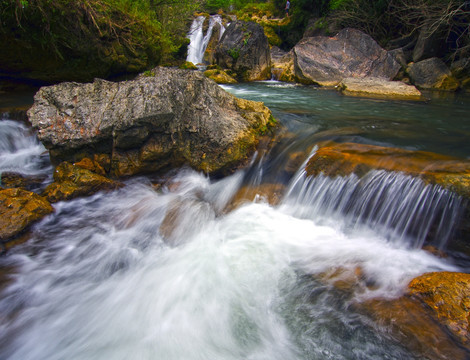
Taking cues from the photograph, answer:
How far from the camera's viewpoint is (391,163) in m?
4.13

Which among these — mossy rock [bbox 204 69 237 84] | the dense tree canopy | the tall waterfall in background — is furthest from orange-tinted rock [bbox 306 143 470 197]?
the tall waterfall in background

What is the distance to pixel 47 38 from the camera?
6.16 meters

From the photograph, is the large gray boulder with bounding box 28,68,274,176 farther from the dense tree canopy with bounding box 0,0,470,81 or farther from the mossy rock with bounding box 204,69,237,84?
the mossy rock with bounding box 204,69,237,84

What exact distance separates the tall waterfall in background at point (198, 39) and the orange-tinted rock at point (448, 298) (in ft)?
62.7

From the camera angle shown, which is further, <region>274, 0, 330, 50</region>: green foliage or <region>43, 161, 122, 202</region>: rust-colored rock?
<region>274, 0, 330, 50</region>: green foliage

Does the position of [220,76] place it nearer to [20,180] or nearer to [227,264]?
[20,180]

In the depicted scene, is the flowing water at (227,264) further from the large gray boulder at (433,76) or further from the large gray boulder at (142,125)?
the large gray boulder at (433,76)

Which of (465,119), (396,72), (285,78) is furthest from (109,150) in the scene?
(396,72)

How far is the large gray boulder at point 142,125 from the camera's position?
4543 mm

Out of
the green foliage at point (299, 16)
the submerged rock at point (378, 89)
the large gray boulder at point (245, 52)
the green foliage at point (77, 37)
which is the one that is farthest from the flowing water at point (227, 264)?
the green foliage at point (299, 16)

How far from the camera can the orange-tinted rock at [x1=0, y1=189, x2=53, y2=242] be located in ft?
11.4

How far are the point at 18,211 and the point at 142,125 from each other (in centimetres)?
212

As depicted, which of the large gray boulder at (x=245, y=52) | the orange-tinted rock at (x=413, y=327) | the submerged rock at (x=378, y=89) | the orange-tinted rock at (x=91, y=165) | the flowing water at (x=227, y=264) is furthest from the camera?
the large gray boulder at (x=245, y=52)

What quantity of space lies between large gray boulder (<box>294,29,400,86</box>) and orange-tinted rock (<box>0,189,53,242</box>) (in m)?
12.5
